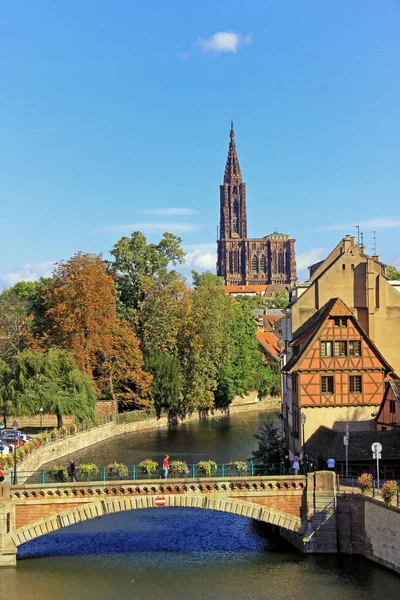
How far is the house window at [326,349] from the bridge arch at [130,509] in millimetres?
12077

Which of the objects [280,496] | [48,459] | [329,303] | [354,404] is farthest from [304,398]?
[48,459]

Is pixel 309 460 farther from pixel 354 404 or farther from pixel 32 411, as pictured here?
pixel 32 411

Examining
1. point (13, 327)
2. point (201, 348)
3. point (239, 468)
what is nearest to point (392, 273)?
point (201, 348)

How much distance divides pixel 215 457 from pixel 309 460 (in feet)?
65.5

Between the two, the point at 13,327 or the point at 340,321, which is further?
the point at 13,327

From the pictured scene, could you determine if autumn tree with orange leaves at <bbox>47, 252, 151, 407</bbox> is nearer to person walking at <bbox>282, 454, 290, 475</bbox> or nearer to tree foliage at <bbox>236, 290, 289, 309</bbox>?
person walking at <bbox>282, 454, 290, 475</bbox>

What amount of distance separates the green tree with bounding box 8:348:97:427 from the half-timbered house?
24.3 metres

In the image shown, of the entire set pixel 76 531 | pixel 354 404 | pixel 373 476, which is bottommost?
pixel 76 531

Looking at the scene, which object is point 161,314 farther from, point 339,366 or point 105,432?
point 339,366

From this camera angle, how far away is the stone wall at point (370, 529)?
33.6 m

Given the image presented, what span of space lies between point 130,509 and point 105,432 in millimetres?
39088

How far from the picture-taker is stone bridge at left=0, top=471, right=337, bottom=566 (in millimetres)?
36438

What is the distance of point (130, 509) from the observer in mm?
36875

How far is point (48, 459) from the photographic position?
6069 cm
